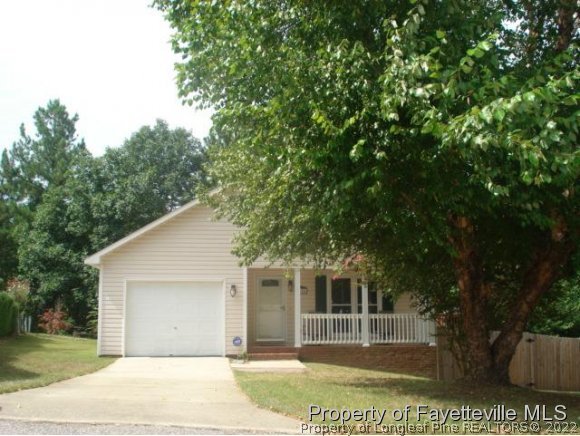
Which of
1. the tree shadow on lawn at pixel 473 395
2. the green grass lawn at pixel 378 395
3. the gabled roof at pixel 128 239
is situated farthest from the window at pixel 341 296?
the tree shadow on lawn at pixel 473 395

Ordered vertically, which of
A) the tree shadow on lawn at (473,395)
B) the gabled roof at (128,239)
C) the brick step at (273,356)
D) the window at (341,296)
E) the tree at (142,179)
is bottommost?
the tree shadow on lawn at (473,395)

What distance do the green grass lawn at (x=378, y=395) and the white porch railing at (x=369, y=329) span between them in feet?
16.0

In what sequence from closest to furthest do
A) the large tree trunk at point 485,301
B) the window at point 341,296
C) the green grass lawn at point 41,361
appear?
the large tree trunk at point 485,301
the green grass lawn at point 41,361
the window at point 341,296

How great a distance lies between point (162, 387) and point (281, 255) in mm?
3515

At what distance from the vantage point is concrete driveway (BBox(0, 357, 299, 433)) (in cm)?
888

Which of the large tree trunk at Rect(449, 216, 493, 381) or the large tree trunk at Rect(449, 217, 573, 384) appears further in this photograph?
the large tree trunk at Rect(449, 216, 493, 381)

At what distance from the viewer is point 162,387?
40.6 ft

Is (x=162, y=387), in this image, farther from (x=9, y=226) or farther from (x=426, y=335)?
(x=9, y=226)

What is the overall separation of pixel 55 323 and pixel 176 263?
37.1 ft

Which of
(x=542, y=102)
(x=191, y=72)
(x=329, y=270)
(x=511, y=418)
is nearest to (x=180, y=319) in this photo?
(x=329, y=270)

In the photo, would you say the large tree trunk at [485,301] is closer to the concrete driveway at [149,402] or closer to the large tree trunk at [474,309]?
the large tree trunk at [474,309]

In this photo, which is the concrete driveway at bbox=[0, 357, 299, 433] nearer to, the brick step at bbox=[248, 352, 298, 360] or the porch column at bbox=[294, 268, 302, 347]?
the brick step at bbox=[248, 352, 298, 360]

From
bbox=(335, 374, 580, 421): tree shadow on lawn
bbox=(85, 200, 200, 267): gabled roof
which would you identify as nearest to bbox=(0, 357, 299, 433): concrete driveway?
bbox=(335, 374, 580, 421): tree shadow on lawn

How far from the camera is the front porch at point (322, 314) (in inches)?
Answer: 756
